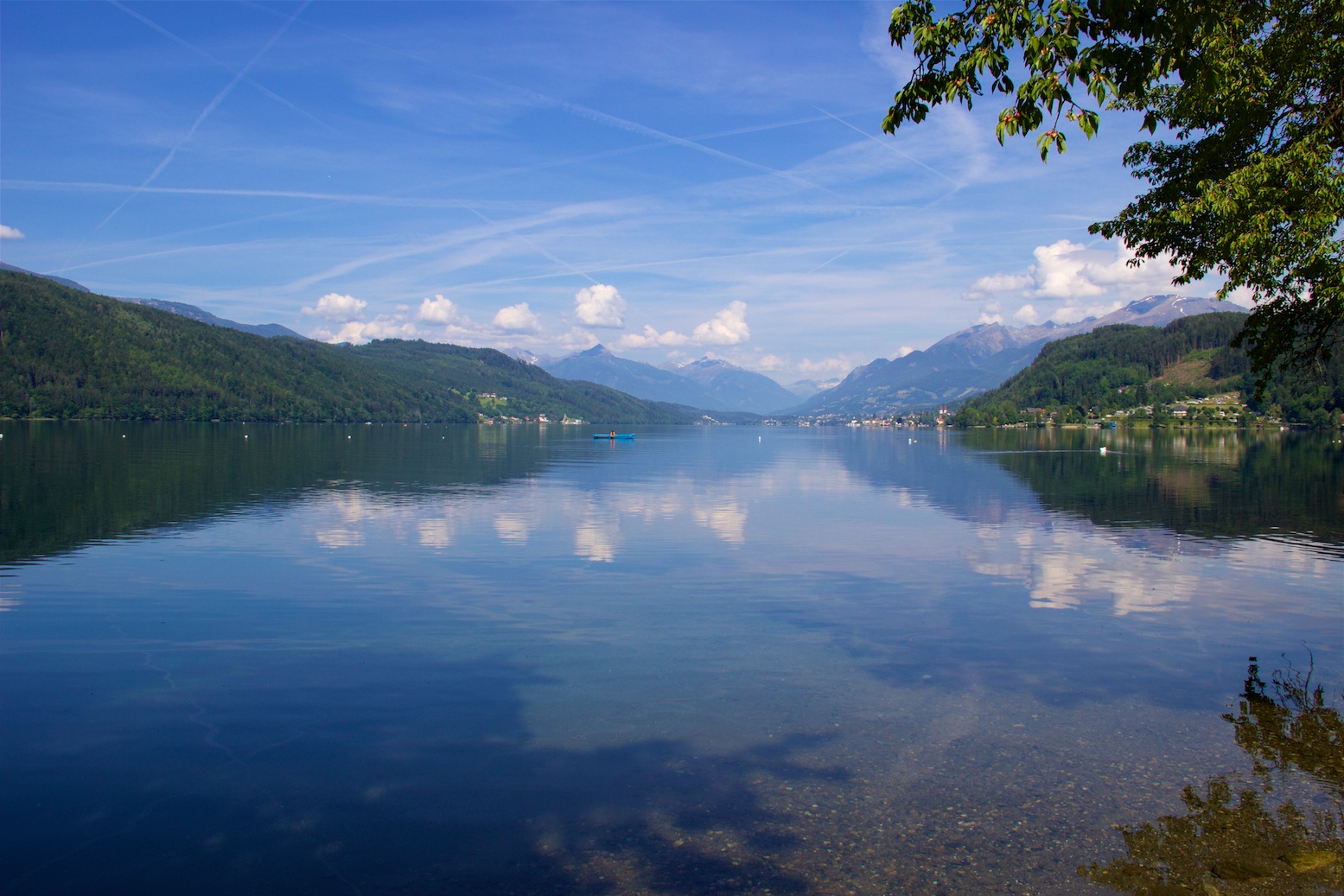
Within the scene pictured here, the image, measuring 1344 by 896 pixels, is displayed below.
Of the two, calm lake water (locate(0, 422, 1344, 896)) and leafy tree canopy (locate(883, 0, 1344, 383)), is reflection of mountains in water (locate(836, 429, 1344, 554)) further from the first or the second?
leafy tree canopy (locate(883, 0, 1344, 383))

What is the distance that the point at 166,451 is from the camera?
302 feet

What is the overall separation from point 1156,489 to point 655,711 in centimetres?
5914

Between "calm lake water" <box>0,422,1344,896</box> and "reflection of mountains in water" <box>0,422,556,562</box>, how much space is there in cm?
123

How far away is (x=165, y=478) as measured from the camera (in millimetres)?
59844

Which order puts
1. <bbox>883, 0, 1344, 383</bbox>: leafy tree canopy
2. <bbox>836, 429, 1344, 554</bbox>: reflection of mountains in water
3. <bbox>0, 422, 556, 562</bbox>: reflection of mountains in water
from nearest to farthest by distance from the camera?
<bbox>883, 0, 1344, 383</bbox>: leafy tree canopy < <bbox>0, 422, 556, 562</bbox>: reflection of mountains in water < <bbox>836, 429, 1344, 554</bbox>: reflection of mountains in water

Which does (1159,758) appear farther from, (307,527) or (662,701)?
(307,527)

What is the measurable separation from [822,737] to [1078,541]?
88.6ft

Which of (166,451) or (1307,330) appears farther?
(166,451)

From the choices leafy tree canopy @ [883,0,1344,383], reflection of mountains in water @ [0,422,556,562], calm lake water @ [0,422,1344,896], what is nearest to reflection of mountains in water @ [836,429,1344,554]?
calm lake water @ [0,422,1344,896]

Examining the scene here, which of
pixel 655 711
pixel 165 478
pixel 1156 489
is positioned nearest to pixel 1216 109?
pixel 655 711

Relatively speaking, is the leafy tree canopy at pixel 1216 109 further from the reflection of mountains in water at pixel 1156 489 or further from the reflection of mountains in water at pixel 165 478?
the reflection of mountains in water at pixel 165 478

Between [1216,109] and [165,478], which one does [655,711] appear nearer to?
[1216,109]

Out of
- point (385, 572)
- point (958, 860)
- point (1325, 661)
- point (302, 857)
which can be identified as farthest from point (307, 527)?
point (1325, 661)

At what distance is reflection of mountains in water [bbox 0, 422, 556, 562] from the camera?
120 feet
